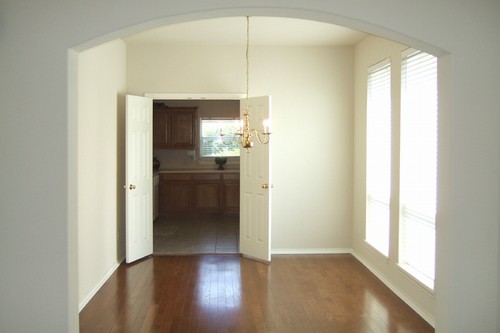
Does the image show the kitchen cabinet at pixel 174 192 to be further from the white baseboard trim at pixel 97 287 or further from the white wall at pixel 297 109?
the white baseboard trim at pixel 97 287

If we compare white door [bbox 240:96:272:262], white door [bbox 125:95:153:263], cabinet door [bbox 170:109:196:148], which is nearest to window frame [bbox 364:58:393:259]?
white door [bbox 240:96:272:262]

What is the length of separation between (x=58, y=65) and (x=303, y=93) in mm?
4028

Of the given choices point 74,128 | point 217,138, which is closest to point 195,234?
point 217,138

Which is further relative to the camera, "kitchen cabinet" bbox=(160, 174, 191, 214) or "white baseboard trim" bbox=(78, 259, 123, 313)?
"kitchen cabinet" bbox=(160, 174, 191, 214)

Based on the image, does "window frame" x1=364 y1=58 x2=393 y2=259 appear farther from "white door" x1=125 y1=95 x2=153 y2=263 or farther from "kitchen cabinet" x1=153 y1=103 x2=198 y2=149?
"kitchen cabinet" x1=153 y1=103 x2=198 y2=149

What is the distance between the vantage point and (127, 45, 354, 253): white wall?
20.0 feet

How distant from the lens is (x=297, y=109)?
6.16m

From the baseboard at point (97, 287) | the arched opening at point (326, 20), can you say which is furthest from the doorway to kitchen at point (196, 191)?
the arched opening at point (326, 20)

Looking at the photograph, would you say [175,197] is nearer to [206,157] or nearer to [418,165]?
[206,157]

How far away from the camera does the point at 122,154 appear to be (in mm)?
5914

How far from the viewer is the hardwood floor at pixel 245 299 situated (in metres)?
3.72

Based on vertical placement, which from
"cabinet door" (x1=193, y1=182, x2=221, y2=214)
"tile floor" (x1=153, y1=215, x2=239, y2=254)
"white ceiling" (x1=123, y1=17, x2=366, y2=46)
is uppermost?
"white ceiling" (x1=123, y1=17, x2=366, y2=46)

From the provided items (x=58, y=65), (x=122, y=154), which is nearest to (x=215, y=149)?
(x=122, y=154)

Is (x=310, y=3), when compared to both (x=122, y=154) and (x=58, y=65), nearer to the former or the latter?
(x=58, y=65)
